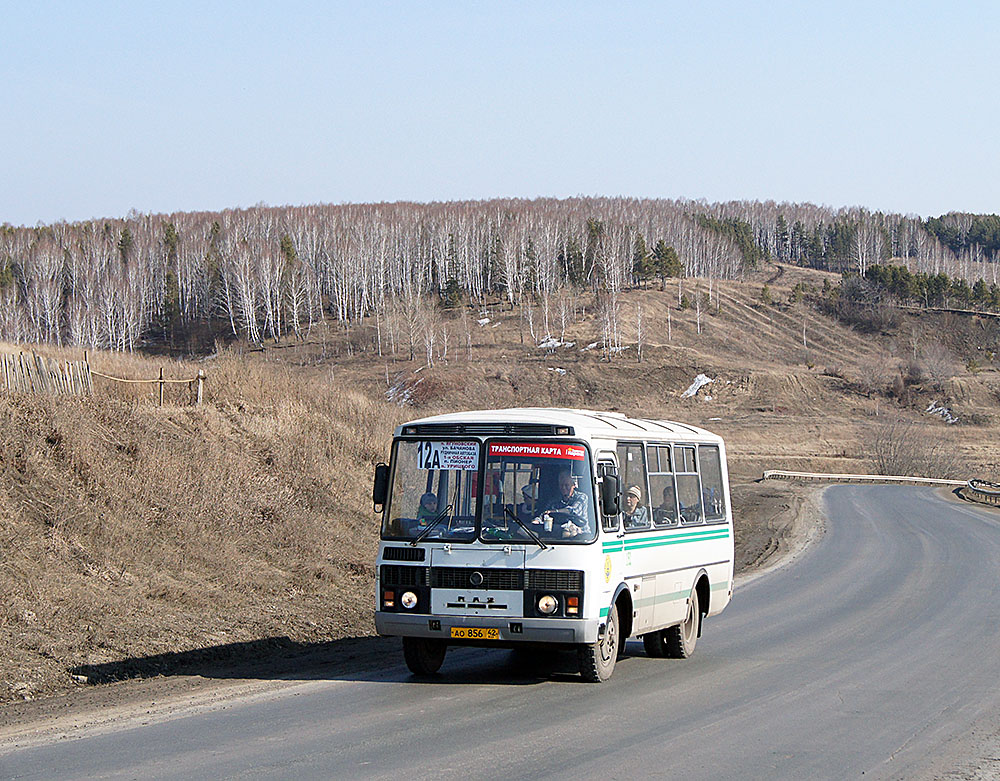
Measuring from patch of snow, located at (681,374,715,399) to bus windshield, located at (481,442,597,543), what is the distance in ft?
300

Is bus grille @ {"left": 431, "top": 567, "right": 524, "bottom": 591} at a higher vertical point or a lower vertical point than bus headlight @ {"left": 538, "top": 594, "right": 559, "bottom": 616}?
higher

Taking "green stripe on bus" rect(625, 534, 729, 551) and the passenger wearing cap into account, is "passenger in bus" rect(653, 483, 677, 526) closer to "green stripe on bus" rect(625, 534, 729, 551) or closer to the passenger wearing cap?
"green stripe on bus" rect(625, 534, 729, 551)

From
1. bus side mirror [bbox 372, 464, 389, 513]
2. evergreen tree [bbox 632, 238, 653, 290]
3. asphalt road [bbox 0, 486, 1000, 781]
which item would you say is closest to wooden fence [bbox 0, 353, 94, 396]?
bus side mirror [bbox 372, 464, 389, 513]

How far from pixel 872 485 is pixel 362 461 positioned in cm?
4391

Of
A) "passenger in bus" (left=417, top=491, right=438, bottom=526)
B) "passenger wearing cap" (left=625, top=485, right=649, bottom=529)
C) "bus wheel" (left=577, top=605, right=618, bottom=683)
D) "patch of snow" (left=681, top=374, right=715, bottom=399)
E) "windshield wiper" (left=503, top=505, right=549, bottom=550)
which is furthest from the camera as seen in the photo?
"patch of snow" (left=681, top=374, right=715, bottom=399)

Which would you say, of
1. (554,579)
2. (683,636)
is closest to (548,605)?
(554,579)

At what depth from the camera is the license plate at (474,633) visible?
1083 centimetres

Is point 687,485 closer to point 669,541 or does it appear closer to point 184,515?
point 669,541

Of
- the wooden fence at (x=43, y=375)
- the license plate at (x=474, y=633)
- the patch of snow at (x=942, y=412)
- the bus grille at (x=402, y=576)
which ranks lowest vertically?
the patch of snow at (x=942, y=412)

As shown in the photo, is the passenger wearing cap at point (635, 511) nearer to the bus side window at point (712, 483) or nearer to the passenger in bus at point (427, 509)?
the passenger in bus at point (427, 509)

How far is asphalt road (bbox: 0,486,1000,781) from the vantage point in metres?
7.90

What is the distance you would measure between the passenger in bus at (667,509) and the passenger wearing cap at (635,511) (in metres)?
0.35

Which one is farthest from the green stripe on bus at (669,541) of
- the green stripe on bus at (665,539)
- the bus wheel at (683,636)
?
the bus wheel at (683,636)

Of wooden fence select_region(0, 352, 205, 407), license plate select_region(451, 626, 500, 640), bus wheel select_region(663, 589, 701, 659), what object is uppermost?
wooden fence select_region(0, 352, 205, 407)
